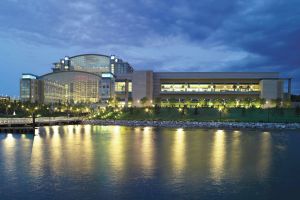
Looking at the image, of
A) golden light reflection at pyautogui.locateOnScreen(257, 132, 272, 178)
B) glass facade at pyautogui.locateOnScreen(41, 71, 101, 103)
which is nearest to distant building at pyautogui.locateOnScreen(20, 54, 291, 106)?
glass facade at pyautogui.locateOnScreen(41, 71, 101, 103)

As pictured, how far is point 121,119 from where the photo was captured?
3750 inches

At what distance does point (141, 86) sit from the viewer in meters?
125

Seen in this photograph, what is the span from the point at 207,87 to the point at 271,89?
22.6 metres

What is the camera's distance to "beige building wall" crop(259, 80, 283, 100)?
11862 cm

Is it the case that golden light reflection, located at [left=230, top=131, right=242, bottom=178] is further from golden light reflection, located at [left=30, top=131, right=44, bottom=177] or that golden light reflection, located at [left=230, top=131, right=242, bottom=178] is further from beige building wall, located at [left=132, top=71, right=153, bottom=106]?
beige building wall, located at [left=132, top=71, right=153, bottom=106]

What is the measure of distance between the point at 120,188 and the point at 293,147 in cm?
2847

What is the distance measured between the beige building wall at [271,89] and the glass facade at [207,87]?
6.36 metres

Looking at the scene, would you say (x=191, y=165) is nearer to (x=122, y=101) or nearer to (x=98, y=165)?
(x=98, y=165)

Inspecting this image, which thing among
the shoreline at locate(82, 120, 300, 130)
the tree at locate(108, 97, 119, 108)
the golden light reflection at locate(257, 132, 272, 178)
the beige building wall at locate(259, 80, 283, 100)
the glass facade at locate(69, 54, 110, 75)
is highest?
the glass facade at locate(69, 54, 110, 75)

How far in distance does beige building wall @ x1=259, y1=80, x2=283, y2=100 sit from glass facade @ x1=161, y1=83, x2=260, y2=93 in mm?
6362

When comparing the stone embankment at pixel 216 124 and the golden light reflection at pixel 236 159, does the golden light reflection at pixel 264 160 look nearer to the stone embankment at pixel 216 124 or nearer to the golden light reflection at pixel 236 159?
the golden light reflection at pixel 236 159

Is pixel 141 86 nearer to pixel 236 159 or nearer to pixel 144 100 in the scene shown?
pixel 144 100

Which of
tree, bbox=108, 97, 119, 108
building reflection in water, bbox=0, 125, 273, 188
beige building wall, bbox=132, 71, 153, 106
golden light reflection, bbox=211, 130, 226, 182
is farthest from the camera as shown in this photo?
tree, bbox=108, 97, 119, 108

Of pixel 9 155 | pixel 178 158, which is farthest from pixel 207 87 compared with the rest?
pixel 9 155
